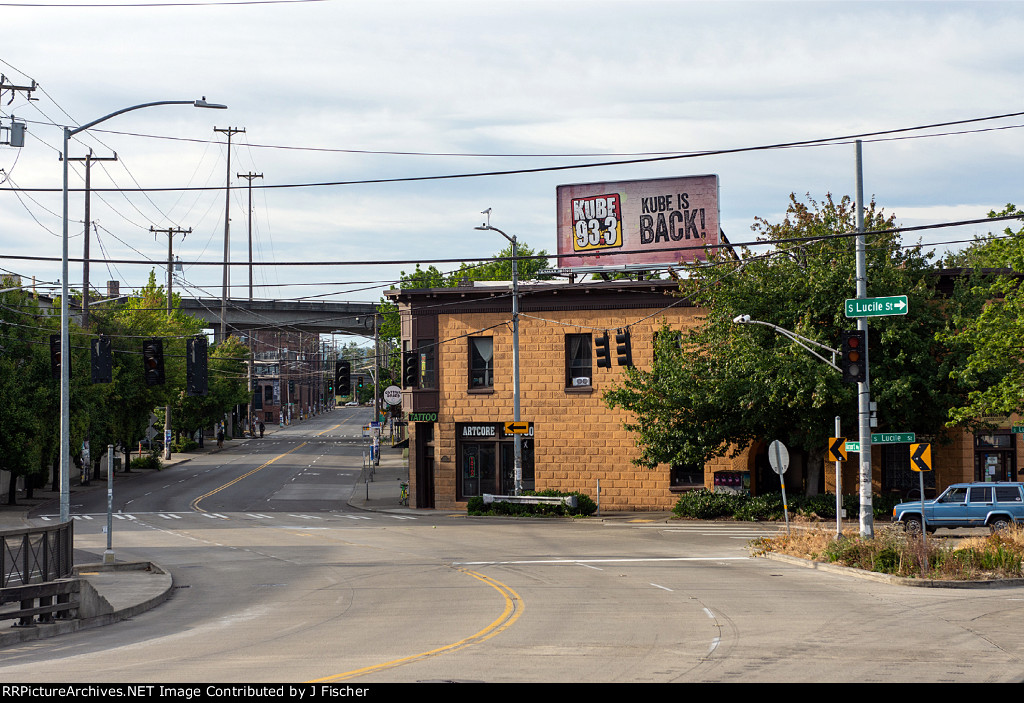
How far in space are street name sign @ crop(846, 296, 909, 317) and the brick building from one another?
16751 millimetres

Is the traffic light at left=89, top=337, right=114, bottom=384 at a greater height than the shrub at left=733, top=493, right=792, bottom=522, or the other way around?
the traffic light at left=89, top=337, right=114, bottom=384

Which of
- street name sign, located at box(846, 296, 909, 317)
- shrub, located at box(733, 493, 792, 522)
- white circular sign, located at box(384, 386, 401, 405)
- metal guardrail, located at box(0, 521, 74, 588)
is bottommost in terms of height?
shrub, located at box(733, 493, 792, 522)

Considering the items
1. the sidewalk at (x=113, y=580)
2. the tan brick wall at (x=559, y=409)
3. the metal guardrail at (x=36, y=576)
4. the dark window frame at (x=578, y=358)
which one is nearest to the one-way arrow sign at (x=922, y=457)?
the sidewalk at (x=113, y=580)

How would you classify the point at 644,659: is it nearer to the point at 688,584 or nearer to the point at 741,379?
→ the point at 688,584

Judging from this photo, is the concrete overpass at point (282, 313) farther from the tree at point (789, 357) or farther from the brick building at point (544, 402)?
the tree at point (789, 357)

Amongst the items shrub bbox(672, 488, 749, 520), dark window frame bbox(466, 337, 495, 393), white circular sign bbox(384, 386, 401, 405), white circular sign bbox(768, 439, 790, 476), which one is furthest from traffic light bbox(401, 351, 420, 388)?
white circular sign bbox(768, 439, 790, 476)

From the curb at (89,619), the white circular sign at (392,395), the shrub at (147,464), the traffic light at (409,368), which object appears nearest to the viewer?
the curb at (89,619)

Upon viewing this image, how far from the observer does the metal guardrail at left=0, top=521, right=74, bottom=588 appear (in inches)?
680

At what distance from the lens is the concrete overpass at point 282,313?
106 metres

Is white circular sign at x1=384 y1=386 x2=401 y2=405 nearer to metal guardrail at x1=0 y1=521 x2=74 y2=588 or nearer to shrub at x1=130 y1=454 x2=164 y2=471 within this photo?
metal guardrail at x1=0 y1=521 x2=74 y2=588

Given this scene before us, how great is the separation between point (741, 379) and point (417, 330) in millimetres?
16558

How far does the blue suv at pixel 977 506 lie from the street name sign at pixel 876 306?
26.4ft

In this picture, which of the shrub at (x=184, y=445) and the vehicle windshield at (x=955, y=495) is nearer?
the vehicle windshield at (x=955, y=495)

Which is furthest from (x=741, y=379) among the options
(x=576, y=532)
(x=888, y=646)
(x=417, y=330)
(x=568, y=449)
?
(x=888, y=646)
